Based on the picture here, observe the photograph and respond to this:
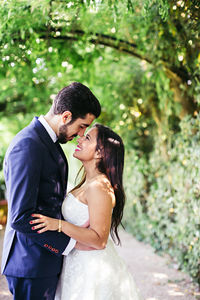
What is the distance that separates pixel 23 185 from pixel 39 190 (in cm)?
24

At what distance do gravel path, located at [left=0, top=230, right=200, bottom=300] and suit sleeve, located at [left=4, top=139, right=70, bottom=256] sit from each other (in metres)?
2.69

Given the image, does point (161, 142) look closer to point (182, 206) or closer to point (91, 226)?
point (182, 206)

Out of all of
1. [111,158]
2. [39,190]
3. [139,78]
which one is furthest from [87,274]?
[139,78]

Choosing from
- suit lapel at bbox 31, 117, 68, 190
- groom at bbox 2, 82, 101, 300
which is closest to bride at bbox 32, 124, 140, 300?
groom at bbox 2, 82, 101, 300

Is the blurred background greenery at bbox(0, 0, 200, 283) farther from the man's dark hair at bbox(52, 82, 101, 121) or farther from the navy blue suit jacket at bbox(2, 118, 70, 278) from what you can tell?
the navy blue suit jacket at bbox(2, 118, 70, 278)

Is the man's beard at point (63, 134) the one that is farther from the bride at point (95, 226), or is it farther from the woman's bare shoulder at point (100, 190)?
the woman's bare shoulder at point (100, 190)

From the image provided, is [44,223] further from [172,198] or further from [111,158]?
[172,198]

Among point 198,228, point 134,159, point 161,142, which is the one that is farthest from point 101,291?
point 134,159

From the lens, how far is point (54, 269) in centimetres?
218

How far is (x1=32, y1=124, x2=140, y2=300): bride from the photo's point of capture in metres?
2.15

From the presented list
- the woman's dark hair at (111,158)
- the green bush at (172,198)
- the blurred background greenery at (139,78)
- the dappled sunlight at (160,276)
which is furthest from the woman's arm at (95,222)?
the dappled sunlight at (160,276)

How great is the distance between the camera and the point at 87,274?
89.7 inches

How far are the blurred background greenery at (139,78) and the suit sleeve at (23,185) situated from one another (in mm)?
1318

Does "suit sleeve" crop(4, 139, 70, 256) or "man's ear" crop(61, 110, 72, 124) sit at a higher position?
"man's ear" crop(61, 110, 72, 124)
